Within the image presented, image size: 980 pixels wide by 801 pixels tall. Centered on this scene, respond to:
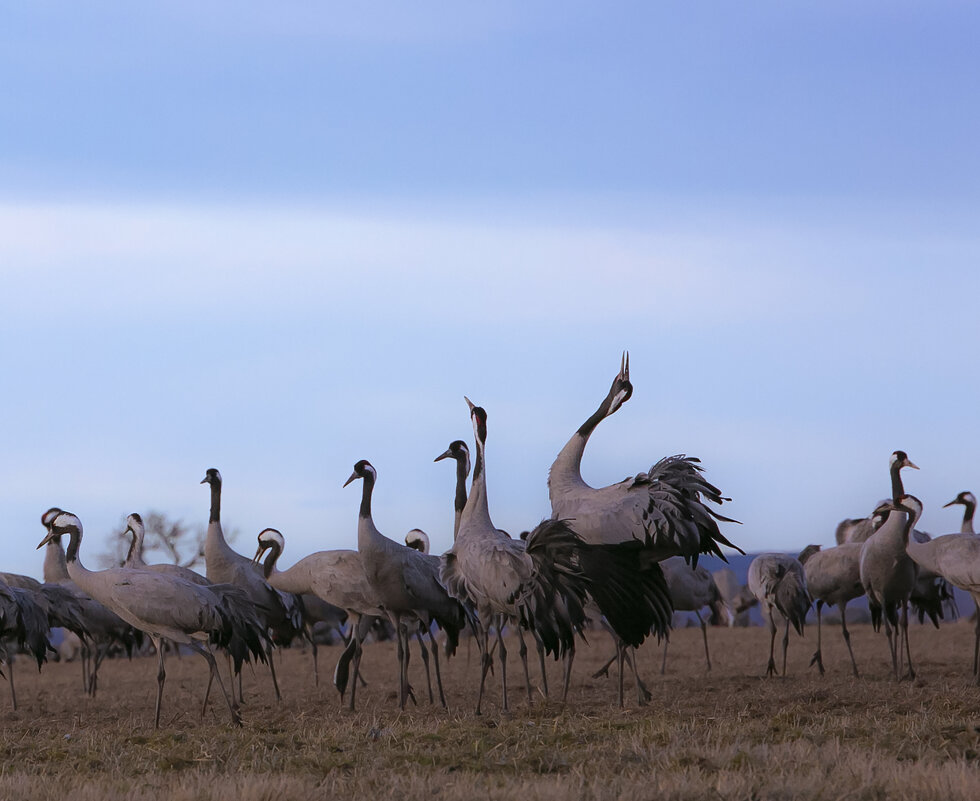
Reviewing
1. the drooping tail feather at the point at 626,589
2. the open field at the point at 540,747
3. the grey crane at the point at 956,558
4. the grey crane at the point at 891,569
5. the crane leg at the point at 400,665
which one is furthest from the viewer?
the grey crane at the point at 891,569

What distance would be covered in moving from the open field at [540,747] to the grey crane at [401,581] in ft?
2.69

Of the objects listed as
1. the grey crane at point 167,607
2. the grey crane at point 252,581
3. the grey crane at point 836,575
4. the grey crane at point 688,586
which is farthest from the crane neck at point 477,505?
the grey crane at point 688,586

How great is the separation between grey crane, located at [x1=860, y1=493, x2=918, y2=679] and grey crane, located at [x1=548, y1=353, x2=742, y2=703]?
11.9 feet

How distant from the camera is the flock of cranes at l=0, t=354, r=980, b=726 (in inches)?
414

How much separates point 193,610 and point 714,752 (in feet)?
17.7

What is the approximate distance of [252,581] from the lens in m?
15.3

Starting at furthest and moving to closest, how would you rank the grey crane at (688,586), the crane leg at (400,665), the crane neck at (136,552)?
the grey crane at (688,586) → the crane neck at (136,552) → the crane leg at (400,665)

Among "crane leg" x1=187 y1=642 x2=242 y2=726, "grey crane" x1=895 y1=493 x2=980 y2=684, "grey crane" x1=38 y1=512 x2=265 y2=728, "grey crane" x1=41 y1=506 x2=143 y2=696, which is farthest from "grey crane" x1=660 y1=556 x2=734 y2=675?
"crane leg" x1=187 y1=642 x2=242 y2=726

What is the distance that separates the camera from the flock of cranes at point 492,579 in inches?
414

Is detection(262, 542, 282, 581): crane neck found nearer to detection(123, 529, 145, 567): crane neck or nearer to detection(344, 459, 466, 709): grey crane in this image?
detection(123, 529, 145, 567): crane neck

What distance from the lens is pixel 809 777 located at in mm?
6246

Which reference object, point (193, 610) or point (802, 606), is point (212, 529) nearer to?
point (193, 610)

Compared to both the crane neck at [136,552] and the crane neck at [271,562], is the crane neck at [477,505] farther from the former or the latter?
the crane neck at [136,552]

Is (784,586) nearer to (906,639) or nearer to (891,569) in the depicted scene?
(891,569)
